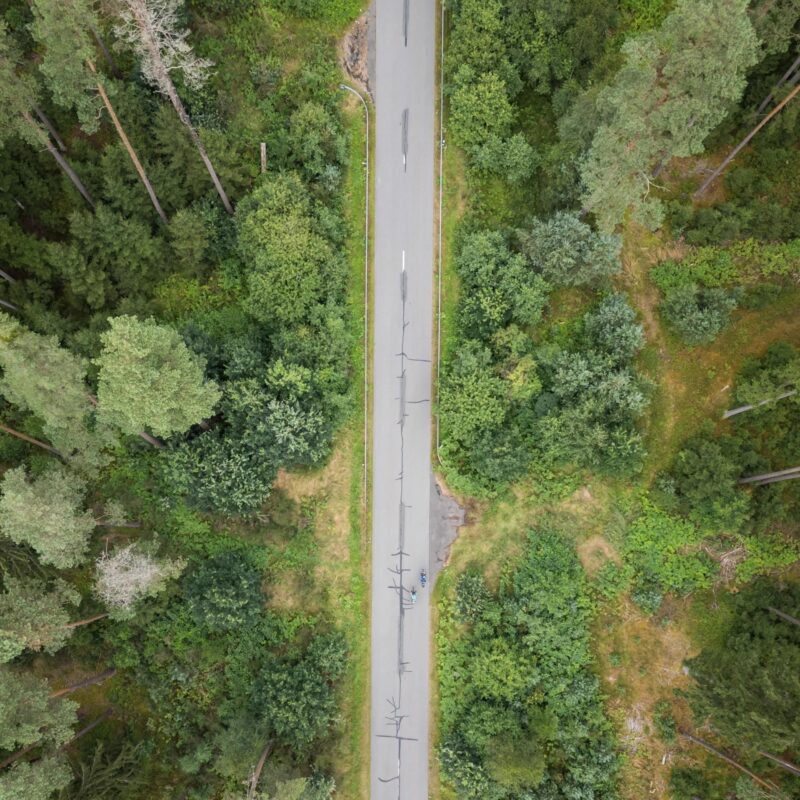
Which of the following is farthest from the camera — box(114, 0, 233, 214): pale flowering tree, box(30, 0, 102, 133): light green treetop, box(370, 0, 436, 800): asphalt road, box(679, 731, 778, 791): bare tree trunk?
box(370, 0, 436, 800): asphalt road

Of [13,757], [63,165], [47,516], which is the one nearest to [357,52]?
[63,165]

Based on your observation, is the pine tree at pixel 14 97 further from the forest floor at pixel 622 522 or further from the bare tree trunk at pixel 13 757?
the bare tree trunk at pixel 13 757

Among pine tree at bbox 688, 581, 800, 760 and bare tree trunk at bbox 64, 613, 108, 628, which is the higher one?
bare tree trunk at bbox 64, 613, 108, 628

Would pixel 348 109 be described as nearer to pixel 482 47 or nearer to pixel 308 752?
pixel 482 47

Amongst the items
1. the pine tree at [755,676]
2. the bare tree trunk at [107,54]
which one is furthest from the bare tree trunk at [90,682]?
the bare tree trunk at [107,54]

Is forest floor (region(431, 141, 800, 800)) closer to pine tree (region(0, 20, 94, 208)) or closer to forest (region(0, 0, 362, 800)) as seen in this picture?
forest (region(0, 0, 362, 800))

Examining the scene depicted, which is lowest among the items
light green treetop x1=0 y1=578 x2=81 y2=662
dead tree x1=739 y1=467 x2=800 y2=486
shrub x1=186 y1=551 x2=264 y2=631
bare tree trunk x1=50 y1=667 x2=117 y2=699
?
bare tree trunk x1=50 y1=667 x2=117 y2=699

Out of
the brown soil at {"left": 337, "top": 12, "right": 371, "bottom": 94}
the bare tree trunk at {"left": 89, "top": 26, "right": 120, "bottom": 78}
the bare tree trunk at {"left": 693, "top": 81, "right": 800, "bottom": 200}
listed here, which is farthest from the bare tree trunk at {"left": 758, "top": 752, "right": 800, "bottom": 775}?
the bare tree trunk at {"left": 89, "top": 26, "right": 120, "bottom": 78}

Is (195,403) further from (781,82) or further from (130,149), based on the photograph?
(781,82)
